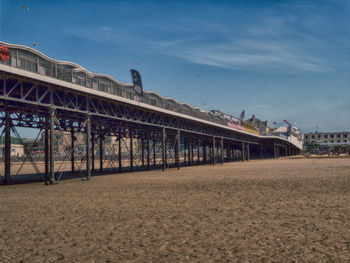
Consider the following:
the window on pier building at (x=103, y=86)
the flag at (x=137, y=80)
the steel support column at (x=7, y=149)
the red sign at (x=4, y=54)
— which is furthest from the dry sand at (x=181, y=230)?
the flag at (x=137, y=80)

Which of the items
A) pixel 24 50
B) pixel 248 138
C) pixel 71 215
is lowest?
pixel 71 215

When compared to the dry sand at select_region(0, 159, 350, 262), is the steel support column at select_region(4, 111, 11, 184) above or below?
above

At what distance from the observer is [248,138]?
81.9 metres

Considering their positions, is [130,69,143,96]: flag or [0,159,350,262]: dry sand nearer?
[0,159,350,262]: dry sand

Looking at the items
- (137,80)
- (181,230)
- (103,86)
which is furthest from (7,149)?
(181,230)

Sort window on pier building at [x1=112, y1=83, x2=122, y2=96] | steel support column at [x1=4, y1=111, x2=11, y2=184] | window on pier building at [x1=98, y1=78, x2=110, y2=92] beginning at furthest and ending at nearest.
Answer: window on pier building at [x1=112, y1=83, x2=122, y2=96] < window on pier building at [x1=98, y1=78, x2=110, y2=92] < steel support column at [x1=4, y1=111, x2=11, y2=184]

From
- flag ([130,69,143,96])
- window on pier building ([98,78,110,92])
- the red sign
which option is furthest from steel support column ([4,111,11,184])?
flag ([130,69,143,96])

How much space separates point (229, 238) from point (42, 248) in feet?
15.3

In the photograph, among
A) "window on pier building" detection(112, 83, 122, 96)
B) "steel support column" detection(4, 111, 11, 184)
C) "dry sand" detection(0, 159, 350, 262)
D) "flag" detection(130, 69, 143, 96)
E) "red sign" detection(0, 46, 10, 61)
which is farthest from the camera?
"flag" detection(130, 69, 143, 96)

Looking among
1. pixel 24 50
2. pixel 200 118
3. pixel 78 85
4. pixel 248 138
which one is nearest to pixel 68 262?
pixel 78 85

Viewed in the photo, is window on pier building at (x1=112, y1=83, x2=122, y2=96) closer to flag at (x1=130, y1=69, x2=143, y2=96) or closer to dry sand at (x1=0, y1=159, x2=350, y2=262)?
flag at (x1=130, y1=69, x2=143, y2=96)

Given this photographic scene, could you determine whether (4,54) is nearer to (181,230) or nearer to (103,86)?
(103,86)

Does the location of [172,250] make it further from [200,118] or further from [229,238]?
[200,118]

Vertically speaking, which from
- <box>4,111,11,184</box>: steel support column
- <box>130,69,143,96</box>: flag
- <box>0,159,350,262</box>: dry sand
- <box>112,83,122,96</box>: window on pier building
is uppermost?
<box>130,69,143,96</box>: flag
